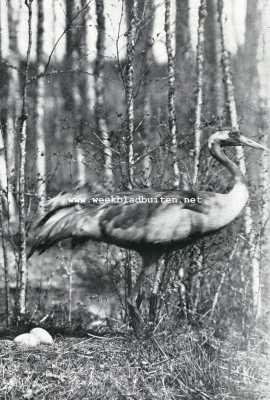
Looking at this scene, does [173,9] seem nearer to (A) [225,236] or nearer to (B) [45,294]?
(A) [225,236]

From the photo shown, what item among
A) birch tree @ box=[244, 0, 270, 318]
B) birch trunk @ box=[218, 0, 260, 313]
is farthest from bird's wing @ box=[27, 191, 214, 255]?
birch trunk @ box=[218, 0, 260, 313]

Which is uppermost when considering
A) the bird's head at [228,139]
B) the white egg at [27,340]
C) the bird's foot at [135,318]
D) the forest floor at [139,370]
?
the bird's head at [228,139]

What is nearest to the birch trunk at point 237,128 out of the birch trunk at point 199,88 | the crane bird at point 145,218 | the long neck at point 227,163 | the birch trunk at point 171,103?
the birch trunk at point 199,88

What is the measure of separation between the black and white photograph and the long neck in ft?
0.05

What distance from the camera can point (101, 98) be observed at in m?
7.57

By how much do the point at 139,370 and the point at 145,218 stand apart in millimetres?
1255

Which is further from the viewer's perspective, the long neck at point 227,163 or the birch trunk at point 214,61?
the birch trunk at point 214,61

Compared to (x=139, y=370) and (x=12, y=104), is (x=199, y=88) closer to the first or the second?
(x=12, y=104)

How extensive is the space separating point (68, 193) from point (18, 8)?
293 centimetres

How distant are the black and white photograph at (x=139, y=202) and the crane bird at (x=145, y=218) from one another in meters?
0.01

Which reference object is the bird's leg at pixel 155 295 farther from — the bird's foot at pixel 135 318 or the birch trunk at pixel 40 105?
the birch trunk at pixel 40 105

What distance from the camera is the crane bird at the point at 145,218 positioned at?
4574mm

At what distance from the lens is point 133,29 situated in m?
5.75

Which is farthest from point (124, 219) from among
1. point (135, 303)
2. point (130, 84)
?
point (130, 84)
